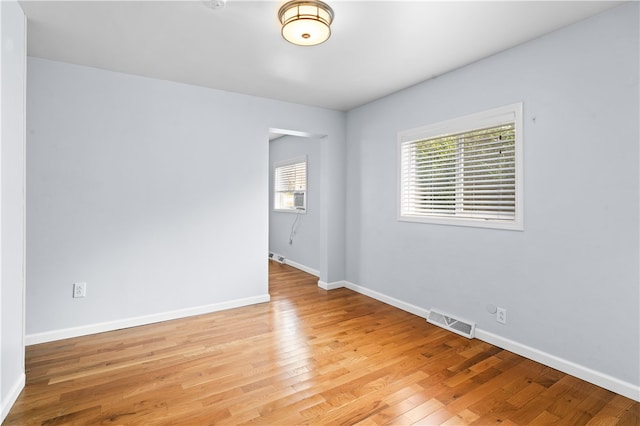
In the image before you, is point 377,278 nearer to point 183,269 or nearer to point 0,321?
point 183,269

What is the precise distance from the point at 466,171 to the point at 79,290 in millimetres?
3838

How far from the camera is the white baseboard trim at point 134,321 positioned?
291cm

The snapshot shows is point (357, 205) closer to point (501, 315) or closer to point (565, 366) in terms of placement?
point (501, 315)

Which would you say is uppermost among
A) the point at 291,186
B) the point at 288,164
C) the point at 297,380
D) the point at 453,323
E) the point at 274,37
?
the point at 274,37

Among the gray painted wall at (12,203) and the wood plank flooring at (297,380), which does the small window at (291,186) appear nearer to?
the wood plank flooring at (297,380)

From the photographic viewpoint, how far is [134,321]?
329 cm

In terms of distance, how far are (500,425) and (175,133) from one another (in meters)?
3.69

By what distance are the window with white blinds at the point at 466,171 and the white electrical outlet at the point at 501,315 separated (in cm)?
73

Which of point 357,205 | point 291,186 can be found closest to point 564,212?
point 357,205

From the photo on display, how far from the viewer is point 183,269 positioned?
3562 mm

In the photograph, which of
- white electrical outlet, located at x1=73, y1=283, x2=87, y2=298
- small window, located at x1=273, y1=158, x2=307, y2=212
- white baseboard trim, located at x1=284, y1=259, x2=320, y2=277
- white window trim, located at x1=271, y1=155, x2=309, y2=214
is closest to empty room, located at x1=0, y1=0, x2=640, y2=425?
white electrical outlet, located at x1=73, y1=283, x2=87, y2=298

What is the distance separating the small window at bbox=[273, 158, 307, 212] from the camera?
596 centimetres

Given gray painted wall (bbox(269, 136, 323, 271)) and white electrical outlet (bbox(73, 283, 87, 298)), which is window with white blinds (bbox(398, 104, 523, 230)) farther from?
white electrical outlet (bbox(73, 283, 87, 298))

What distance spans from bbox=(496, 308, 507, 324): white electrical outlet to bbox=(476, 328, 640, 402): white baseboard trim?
0.14 meters
